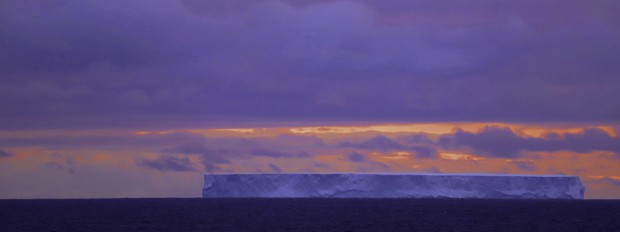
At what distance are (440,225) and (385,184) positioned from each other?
35.7ft

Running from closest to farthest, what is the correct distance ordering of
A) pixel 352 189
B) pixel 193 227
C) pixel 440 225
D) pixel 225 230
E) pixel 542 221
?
pixel 225 230, pixel 193 227, pixel 440 225, pixel 542 221, pixel 352 189

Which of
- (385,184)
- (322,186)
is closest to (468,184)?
(385,184)

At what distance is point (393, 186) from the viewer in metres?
43.2

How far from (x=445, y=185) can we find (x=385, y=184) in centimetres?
271

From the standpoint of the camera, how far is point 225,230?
92.6 feet

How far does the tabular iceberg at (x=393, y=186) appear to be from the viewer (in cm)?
4244

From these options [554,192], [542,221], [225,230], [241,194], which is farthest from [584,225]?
[241,194]

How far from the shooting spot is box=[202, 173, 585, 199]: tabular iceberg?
4244 cm

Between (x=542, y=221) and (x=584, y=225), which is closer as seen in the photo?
(x=584, y=225)

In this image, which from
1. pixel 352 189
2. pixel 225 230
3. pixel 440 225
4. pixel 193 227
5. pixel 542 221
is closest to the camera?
pixel 225 230

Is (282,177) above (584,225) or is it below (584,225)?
above

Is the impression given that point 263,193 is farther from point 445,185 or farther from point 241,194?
point 445,185

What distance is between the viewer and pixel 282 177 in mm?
43406

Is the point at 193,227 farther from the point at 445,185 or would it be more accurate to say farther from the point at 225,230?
the point at 445,185
